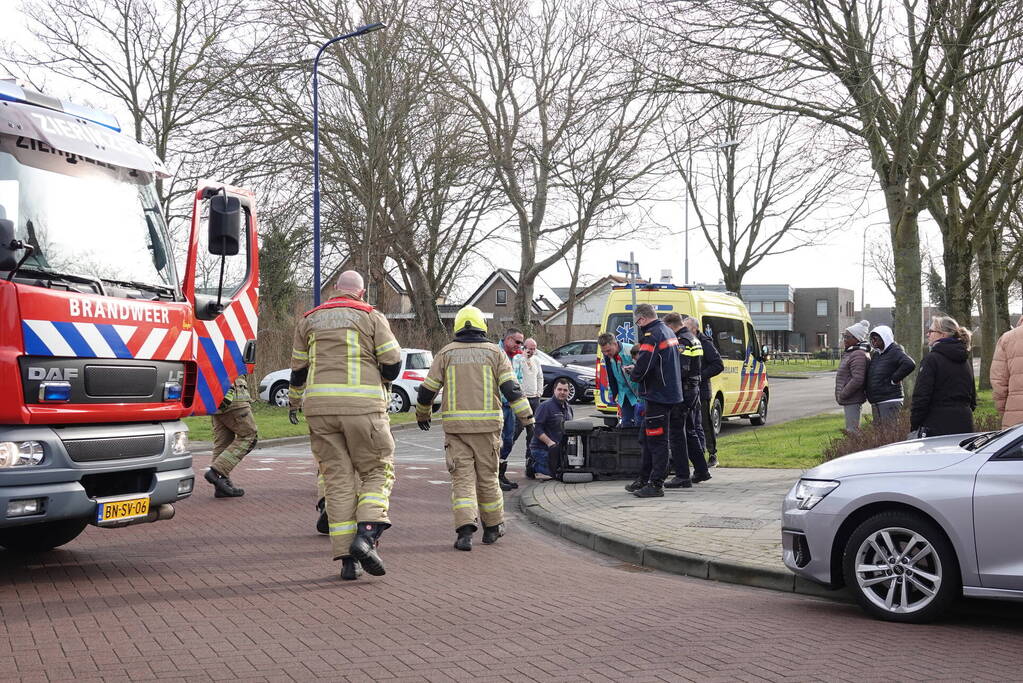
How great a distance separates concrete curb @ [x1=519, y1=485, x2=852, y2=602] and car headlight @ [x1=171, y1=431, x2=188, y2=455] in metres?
3.47

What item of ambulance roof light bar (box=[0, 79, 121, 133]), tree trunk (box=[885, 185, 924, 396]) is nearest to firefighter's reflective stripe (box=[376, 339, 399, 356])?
ambulance roof light bar (box=[0, 79, 121, 133])

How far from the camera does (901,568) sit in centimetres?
623

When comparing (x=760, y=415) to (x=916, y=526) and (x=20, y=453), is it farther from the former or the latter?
(x=20, y=453)

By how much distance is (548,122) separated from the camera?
34.1 m

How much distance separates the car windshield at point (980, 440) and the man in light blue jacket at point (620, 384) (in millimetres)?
6304

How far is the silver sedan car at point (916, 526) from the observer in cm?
592

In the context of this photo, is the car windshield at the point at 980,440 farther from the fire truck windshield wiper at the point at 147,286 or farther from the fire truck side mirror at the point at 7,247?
the fire truck side mirror at the point at 7,247

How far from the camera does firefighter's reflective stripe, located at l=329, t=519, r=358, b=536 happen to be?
23.9 ft

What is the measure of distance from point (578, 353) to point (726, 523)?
928 inches

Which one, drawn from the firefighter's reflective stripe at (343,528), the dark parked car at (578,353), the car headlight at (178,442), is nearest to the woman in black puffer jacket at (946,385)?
the firefighter's reflective stripe at (343,528)

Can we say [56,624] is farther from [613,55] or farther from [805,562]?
[613,55]

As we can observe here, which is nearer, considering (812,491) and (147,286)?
(812,491)

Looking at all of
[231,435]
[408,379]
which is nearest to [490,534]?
[231,435]

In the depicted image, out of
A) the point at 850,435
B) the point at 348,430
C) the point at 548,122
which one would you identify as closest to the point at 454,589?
the point at 348,430
